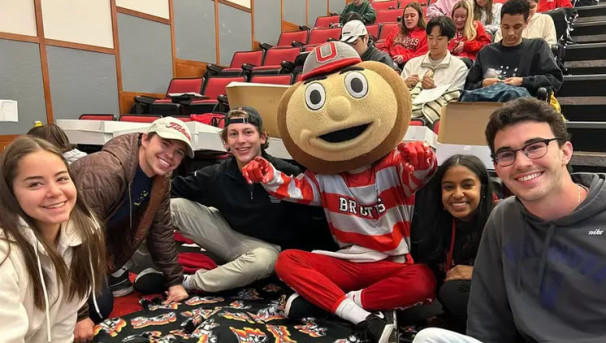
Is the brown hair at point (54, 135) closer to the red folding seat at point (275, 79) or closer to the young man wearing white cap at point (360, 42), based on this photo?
the young man wearing white cap at point (360, 42)

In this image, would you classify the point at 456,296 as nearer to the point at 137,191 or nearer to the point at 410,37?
the point at 137,191

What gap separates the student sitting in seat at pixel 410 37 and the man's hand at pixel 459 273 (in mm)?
2629

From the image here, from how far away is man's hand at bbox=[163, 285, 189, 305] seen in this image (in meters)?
1.95

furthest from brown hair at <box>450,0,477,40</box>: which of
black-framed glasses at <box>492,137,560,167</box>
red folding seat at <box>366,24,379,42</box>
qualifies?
black-framed glasses at <box>492,137,560,167</box>

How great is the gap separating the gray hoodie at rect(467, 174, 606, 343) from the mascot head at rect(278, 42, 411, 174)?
575 millimetres

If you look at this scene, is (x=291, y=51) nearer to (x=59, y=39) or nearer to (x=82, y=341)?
(x=59, y=39)

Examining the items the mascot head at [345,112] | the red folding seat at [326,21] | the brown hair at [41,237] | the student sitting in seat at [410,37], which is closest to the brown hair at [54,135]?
the brown hair at [41,237]

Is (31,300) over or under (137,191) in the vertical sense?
under

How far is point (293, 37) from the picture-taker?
270 inches

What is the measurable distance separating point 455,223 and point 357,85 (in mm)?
661

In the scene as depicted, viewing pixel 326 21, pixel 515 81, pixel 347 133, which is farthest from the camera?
pixel 326 21

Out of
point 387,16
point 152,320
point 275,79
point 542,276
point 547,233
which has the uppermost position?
point 387,16

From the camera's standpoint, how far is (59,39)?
4.60m

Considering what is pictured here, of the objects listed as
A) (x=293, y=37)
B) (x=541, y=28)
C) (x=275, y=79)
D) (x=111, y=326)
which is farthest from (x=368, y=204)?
(x=293, y=37)
